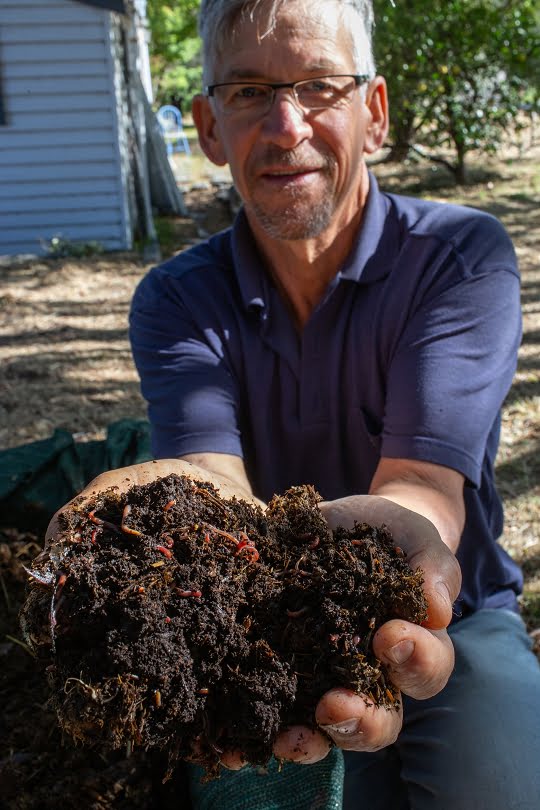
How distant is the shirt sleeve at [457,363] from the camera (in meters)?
2.23

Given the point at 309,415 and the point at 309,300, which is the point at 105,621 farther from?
the point at 309,300

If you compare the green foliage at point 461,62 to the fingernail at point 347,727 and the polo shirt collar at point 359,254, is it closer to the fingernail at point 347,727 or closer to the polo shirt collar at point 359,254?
the polo shirt collar at point 359,254

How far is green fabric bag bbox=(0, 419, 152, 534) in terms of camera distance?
383 cm

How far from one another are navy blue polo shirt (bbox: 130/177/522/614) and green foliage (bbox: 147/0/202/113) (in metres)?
21.5

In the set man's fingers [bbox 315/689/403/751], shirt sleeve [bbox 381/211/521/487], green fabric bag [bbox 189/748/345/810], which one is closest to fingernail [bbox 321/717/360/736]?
man's fingers [bbox 315/689/403/751]

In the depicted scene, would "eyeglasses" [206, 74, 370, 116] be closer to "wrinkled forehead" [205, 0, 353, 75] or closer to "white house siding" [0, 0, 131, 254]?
"wrinkled forehead" [205, 0, 353, 75]

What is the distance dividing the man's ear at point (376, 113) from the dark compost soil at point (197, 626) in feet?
5.52

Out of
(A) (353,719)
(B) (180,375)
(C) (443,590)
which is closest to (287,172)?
(B) (180,375)

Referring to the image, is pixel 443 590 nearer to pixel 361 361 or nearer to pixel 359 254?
pixel 361 361

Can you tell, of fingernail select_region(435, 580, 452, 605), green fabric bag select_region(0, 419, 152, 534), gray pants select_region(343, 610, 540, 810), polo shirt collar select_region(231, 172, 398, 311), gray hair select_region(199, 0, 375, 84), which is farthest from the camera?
green fabric bag select_region(0, 419, 152, 534)


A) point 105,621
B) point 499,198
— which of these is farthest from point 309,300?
point 499,198

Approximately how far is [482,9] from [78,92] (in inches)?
229

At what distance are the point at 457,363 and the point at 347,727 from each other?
118 cm

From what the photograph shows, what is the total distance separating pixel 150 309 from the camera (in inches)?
110
